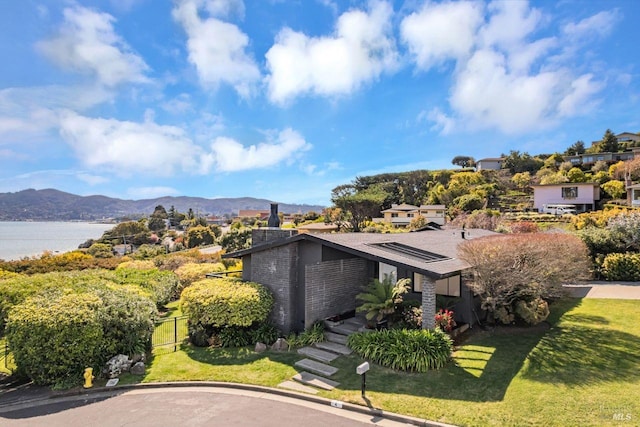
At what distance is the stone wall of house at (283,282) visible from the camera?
13375 mm

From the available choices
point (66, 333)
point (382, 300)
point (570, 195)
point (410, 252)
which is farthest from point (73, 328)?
point (570, 195)

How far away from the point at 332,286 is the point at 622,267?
64.6 ft

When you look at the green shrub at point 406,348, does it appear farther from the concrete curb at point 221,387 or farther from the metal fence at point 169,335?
the metal fence at point 169,335

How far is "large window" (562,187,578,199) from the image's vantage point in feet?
163

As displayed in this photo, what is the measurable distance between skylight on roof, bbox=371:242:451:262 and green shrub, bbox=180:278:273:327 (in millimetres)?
4995

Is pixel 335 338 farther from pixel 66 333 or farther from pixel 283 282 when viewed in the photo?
pixel 66 333

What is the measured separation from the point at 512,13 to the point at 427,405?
15.1m

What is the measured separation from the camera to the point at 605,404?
8078mm

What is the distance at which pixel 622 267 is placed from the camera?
21438 millimetres

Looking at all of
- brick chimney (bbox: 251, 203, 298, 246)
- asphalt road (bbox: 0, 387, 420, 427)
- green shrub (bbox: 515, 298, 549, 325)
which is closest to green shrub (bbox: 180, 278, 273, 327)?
brick chimney (bbox: 251, 203, 298, 246)

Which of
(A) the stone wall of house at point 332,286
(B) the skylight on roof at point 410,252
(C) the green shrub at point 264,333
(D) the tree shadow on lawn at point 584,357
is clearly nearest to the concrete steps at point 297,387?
(C) the green shrub at point 264,333

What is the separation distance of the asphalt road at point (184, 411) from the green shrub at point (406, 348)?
2511mm

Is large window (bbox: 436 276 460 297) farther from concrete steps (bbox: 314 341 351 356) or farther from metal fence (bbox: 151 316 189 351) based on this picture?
metal fence (bbox: 151 316 189 351)

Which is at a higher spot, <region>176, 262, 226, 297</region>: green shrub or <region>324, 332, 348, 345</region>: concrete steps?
<region>176, 262, 226, 297</region>: green shrub
